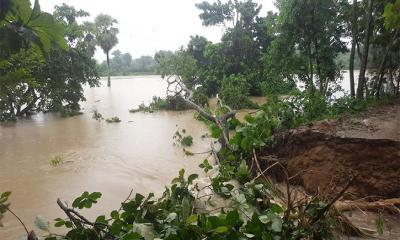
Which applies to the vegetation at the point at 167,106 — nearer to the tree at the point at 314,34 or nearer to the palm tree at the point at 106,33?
the tree at the point at 314,34

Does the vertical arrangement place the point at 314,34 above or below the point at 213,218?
above

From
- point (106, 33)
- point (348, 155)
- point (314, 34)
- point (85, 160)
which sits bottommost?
point (85, 160)

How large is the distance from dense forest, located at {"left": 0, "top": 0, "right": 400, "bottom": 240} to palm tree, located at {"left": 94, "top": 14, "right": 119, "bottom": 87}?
0.13m

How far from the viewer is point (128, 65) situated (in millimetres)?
80250

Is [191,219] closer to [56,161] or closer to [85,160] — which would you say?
[56,161]

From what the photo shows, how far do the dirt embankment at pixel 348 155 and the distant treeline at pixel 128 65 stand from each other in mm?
62288

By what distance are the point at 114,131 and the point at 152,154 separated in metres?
4.48

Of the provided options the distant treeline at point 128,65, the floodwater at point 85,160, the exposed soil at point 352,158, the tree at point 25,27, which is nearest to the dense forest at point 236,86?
the tree at point 25,27

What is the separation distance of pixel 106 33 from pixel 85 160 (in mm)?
32605

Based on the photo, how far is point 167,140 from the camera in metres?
12.5

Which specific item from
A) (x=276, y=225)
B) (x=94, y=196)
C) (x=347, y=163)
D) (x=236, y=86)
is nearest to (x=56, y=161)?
(x=94, y=196)

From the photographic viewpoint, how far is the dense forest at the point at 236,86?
7.75ft

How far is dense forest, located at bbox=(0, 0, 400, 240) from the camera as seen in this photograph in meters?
2.36

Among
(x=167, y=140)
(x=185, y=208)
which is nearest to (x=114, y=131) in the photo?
(x=167, y=140)
